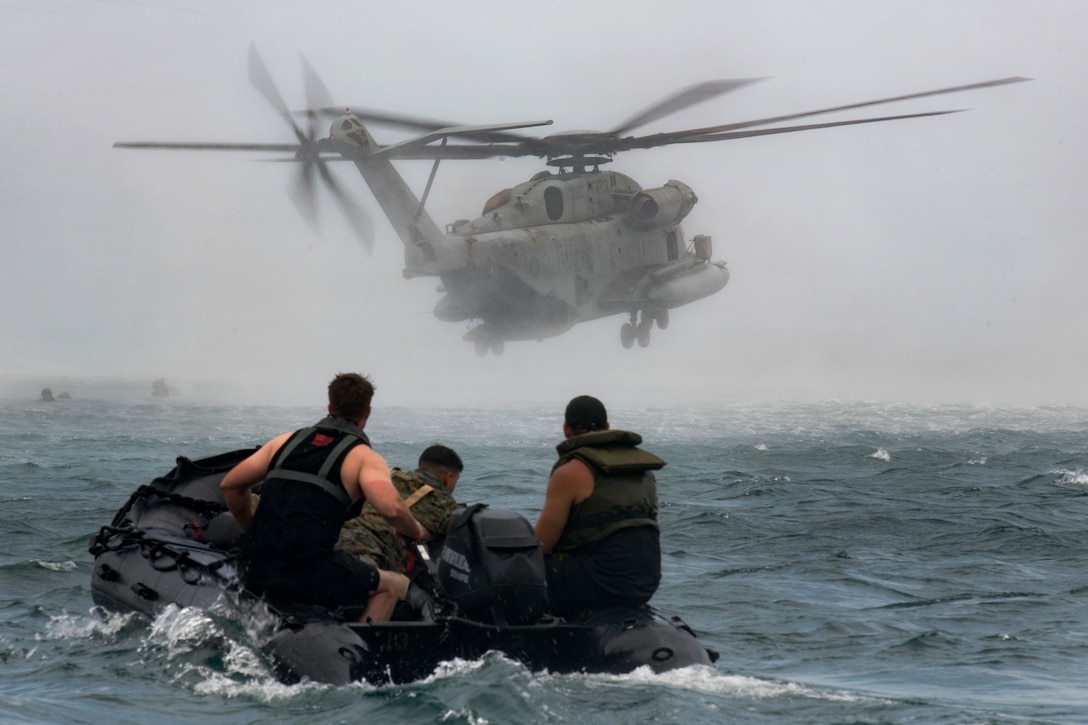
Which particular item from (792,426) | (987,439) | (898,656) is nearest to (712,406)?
(792,426)

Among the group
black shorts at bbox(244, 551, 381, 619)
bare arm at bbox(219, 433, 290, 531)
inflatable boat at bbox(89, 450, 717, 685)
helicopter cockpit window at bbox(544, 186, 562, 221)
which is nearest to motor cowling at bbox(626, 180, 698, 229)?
helicopter cockpit window at bbox(544, 186, 562, 221)

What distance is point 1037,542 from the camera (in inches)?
559

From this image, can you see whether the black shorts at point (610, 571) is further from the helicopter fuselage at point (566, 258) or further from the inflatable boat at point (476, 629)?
the helicopter fuselage at point (566, 258)

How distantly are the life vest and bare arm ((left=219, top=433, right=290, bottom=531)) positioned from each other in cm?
5

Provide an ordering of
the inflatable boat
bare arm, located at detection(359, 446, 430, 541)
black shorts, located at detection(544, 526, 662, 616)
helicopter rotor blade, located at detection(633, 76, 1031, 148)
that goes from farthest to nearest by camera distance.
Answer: helicopter rotor blade, located at detection(633, 76, 1031, 148)
black shorts, located at detection(544, 526, 662, 616)
the inflatable boat
bare arm, located at detection(359, 446, 430, 541)

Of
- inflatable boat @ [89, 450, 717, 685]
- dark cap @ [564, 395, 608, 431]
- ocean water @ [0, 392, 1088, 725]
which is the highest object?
dark cap @ [564, 395, 608, 431]

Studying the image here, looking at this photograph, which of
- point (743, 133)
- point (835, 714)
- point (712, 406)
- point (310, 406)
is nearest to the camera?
point (835, 714)

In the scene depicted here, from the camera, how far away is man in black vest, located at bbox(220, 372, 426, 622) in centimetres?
612

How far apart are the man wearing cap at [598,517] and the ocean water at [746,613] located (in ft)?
1.56

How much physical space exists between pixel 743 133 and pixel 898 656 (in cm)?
1529

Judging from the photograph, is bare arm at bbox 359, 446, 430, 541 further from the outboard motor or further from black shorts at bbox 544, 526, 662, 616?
black shorts at bbox 544, 526, 662, 616

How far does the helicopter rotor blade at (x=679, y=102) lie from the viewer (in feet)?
70.3

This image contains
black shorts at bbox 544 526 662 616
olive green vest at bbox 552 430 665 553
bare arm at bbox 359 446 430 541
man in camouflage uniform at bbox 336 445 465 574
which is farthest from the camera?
man in camouflage uniform at bbox 336 445 465 574

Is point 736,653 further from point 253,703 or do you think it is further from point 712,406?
point 712,406
